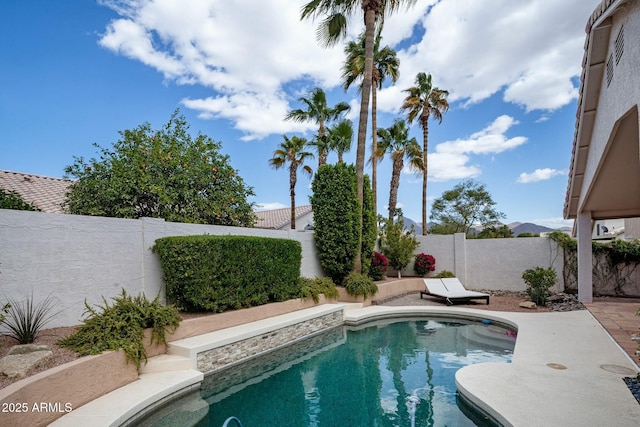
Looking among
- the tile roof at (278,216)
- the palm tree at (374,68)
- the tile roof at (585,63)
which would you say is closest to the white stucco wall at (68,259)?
the tile roof at (585,63)

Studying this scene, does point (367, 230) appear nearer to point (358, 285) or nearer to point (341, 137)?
point (358, 285)

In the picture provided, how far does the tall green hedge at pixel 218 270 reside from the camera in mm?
7996

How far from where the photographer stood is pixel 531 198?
2277cm

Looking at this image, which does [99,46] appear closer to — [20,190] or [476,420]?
[20,190]

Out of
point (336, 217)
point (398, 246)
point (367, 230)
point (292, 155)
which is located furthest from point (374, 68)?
point (336, 217)

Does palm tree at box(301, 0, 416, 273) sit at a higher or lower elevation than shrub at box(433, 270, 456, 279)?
higher

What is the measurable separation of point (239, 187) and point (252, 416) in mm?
9171

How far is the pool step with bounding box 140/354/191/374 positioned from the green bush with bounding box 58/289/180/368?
22 cm

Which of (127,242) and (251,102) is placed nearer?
(127,242)

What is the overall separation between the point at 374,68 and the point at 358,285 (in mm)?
11933

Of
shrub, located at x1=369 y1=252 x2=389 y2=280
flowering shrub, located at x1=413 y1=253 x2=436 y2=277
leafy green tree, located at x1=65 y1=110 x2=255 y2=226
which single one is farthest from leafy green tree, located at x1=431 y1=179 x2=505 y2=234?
leafy green tree, located at x1=65 y1=110 x2=255 y2=226

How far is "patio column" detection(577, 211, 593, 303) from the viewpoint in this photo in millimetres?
11539

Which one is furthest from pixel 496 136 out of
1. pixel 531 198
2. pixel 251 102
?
pixel 251 102

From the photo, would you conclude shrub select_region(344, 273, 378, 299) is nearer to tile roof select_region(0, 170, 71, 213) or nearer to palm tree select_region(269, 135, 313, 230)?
palm tree select_region(269, 135, 313, 230)
